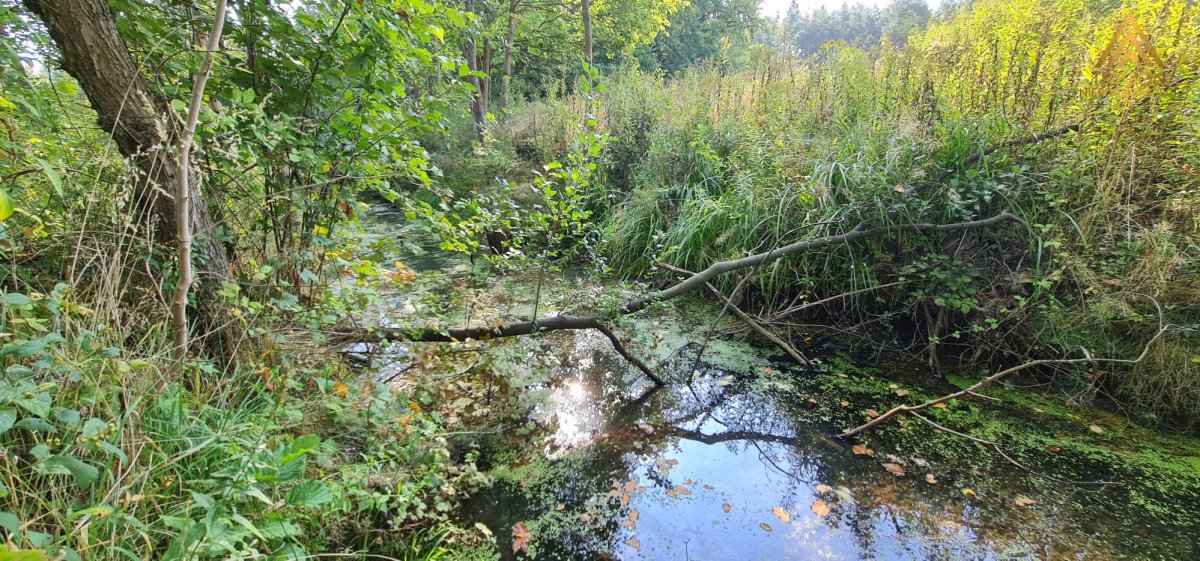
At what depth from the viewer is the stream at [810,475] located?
5.94 ft

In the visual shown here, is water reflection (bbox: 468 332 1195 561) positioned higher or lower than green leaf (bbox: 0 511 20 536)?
lower

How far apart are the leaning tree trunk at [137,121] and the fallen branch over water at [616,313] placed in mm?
518

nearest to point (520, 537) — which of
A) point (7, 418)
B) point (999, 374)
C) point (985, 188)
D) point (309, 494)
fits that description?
point (309, 494)

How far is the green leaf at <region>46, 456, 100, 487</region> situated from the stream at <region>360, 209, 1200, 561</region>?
1212 mm

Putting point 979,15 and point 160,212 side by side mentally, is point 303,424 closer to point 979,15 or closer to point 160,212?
point 160,212

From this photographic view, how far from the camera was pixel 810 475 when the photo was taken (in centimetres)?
219

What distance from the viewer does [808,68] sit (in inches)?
201

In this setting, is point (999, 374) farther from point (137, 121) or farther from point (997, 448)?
point (137, 121)

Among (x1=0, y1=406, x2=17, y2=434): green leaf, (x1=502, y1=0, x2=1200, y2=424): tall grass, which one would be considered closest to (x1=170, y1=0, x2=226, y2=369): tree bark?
(x1=0, y1=406, x2=17, y2=434): green leaf

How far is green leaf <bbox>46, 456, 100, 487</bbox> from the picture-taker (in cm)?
92

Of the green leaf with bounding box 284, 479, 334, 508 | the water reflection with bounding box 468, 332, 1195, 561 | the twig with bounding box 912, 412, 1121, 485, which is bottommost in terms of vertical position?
the water reflection with bounding box 468, 332, 1195, 561

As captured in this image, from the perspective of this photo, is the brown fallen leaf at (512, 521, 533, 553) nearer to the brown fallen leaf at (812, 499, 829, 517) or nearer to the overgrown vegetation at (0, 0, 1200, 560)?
the overgrown vegetation at (0, 0, 1200, 560)

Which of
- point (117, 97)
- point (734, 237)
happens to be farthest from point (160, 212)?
point (734, 237)

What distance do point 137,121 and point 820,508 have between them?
9.22 feet
